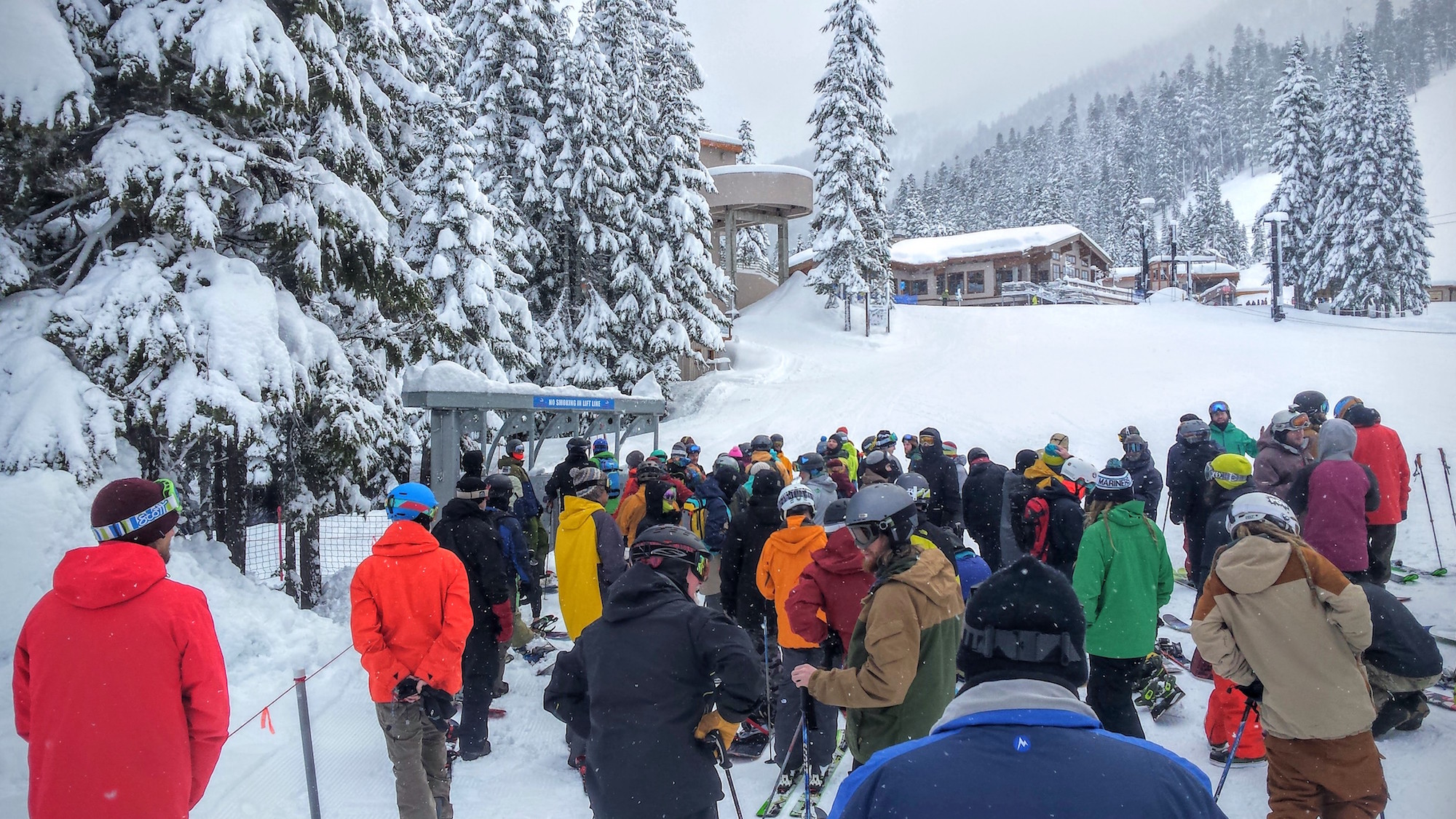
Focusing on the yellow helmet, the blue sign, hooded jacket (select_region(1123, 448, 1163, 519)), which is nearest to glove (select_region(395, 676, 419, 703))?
the yellow helmet

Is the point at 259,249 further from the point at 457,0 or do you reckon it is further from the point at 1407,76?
the point at 1407,76

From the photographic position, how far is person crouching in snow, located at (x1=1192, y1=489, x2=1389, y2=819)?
11.7ft

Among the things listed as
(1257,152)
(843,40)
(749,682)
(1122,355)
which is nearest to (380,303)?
(749,682)

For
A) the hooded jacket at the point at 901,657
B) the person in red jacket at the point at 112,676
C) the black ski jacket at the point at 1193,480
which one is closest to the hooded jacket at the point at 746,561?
the hooded jacket at the point at 901,657

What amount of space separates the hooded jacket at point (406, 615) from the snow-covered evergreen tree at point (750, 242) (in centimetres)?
3786

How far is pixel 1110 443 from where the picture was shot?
56.7 ft

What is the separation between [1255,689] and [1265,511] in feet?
3.13

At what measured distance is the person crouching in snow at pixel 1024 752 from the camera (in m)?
1.45

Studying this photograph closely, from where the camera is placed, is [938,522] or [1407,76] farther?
[1407,76]

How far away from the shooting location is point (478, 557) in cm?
541

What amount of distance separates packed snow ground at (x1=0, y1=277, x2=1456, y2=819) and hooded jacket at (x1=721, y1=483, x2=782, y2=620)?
1.11 meters

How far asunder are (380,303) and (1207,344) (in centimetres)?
2576

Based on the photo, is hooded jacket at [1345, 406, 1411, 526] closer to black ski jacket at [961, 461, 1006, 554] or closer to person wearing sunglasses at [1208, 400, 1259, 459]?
person wearing sunglasses at [1208, 400, 1259, 459]

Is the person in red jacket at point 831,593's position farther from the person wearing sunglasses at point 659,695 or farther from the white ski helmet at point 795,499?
the person wearing sunglasses at point 659,695
